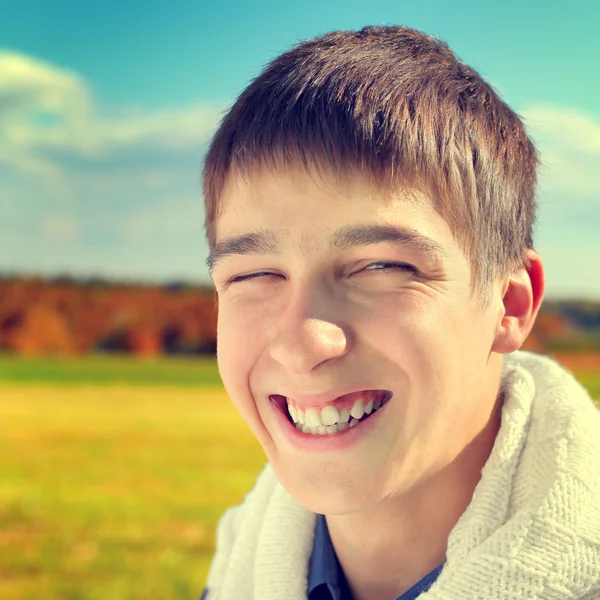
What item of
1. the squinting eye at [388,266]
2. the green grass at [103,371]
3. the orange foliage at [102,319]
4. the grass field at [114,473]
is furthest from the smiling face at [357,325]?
→ the green grass at [103,371]

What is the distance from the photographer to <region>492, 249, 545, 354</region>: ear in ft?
2.96

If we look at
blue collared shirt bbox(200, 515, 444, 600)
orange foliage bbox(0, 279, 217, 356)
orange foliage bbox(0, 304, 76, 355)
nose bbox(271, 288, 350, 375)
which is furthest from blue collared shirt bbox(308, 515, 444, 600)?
orange foliage bbox(0, 304, 76, 355)

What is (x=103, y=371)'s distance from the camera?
415 cm

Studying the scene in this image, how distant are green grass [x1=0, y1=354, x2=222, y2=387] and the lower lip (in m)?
3.23

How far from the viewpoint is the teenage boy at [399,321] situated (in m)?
0.78

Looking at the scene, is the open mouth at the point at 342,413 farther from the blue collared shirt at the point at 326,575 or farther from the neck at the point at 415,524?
the blue collared shirt at the point at 326,575

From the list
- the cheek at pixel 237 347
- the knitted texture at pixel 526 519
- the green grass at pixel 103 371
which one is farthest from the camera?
the green grass at pixel 103 371

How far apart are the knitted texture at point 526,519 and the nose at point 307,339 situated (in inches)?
10.3

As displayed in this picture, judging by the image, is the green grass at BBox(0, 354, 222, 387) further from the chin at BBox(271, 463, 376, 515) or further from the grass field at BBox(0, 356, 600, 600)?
the chin at BBox(271, 463, 376, 515)

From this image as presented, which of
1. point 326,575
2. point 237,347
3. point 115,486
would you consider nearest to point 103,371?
point 115,486

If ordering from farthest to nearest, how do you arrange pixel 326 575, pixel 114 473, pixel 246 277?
pixel 114 473, pixel 326 575, pixel 246 277

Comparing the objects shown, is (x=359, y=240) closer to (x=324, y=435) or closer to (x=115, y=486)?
(x=324, y=435)

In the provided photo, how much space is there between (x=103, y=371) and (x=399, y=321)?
11.8ft

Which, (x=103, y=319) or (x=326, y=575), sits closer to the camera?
(x=326, y=575)
